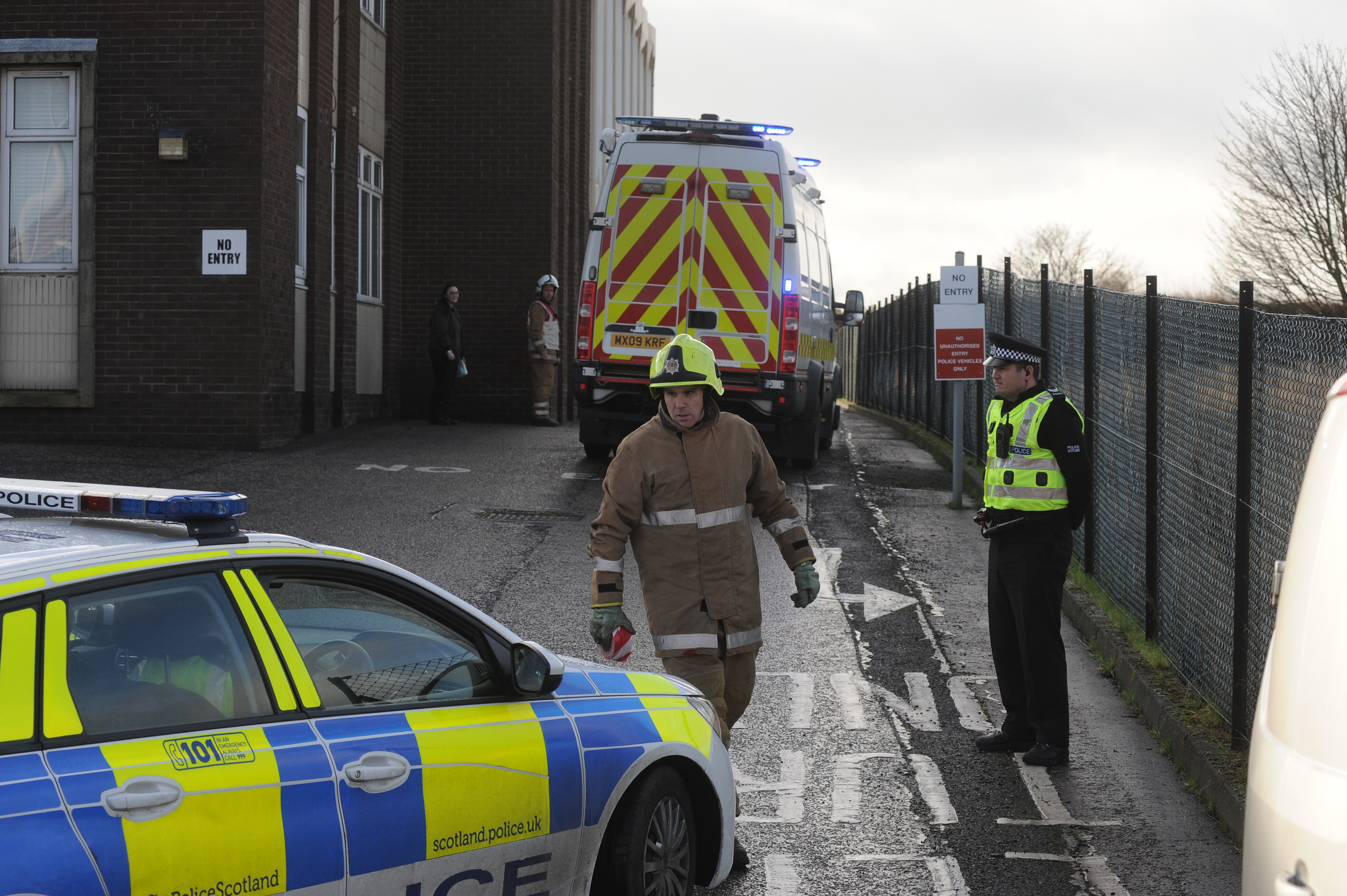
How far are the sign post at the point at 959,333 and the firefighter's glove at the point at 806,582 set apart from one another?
8654 mm

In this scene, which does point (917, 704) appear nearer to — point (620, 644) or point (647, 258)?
point (620, 644)

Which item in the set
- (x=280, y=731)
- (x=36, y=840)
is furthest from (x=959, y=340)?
(x=36, y=840)

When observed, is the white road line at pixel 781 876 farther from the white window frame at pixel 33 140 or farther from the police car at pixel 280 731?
the white window frame at pixel 33 140

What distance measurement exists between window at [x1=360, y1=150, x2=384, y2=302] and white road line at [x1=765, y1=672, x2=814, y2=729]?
14.0 metres

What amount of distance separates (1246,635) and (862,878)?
2.29 m

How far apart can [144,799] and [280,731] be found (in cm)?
43

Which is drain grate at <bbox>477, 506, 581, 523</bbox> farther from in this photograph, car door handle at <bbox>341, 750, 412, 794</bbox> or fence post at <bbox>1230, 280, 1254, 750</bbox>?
car door handle at <bbox>341, 750, 412, 794</bbox>

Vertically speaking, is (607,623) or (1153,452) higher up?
(1153,452)

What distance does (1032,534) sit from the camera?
267 inches

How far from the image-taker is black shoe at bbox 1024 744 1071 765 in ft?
21.5

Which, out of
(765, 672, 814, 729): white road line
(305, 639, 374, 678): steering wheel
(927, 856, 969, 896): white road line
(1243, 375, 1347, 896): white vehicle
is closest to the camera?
(1243, 375, 1347, 896): white vehicle

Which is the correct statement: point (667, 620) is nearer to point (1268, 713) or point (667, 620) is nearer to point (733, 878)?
point (733, 878)

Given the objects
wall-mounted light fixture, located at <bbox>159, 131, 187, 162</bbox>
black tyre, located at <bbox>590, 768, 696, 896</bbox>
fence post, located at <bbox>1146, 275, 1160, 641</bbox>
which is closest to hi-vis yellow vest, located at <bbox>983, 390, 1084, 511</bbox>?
fence post, located at <bbox>1146, 275, 1160, 641</bbox>

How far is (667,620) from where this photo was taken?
17.5 ft
